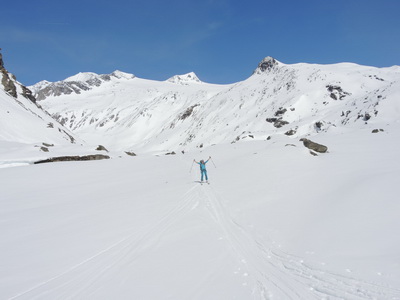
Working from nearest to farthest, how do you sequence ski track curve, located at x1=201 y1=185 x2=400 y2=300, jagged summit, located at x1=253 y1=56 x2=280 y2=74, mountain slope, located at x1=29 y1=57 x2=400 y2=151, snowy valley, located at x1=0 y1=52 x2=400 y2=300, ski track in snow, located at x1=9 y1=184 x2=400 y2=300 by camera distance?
ski track curve, located at x1=201 y1=185 x2=400 y2=300, ski track in snow, located at x1=9 y1=184 x2=400 y2=300, snowy valley, located at x1=0 y1=52 x2=400 y2=300, mountain slope, located at x1=29 y1=57 x2=400 y2=151, jagged summit, located at x1=253 y1=56 x2=280 y2=74

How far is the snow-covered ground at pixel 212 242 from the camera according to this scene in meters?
4.77

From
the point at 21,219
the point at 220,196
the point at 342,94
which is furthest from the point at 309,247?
the point at 342,94

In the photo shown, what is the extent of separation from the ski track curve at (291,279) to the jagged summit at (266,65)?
15163cm

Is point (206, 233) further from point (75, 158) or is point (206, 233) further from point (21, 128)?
point (21, 128)

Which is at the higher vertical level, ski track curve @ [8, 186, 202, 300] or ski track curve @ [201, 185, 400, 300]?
ski track curve @ [201, 185, 400, 300]

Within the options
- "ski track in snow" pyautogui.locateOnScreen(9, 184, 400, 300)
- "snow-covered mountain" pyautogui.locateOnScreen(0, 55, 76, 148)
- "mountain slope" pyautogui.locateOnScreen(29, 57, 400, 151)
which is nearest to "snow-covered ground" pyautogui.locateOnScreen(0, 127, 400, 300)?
"ski track in snow" pyautogui.locateOnScreen(9, 184, 400, 300)

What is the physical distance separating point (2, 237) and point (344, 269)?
917cm

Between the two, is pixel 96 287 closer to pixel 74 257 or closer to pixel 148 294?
pixel 148 294

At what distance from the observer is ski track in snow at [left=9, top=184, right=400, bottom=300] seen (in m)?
4.57

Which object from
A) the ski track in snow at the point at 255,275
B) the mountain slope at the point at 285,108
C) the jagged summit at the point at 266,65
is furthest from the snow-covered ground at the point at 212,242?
the jagged summit at the point at 266,65

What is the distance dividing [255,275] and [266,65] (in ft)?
520

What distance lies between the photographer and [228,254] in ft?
20.4

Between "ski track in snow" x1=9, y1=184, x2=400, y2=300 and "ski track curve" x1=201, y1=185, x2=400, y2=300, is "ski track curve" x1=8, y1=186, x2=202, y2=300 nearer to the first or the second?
"ski track in snow" x1=9, y1=184, x2=400, y2=300

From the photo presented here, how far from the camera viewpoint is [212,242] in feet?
23.0
